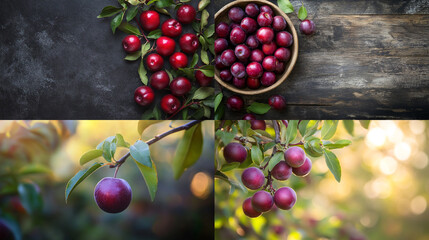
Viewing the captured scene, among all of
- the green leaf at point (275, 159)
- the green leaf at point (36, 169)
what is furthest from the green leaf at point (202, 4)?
the green leaf at point (36, 169)

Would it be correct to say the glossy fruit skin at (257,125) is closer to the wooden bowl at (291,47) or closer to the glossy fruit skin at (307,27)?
the wooden bowl at (291,47)

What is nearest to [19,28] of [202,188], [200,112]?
[200,112]

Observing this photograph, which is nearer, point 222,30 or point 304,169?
point 304,169

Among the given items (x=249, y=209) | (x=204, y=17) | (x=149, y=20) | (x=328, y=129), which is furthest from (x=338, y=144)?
(x=149, y=20)

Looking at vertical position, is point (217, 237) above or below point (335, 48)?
below

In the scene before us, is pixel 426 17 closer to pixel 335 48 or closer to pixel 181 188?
pixel 335 48

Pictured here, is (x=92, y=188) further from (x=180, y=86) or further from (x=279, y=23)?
(x=279, y=23)

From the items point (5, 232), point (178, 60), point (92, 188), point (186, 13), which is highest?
point (186, 13)
